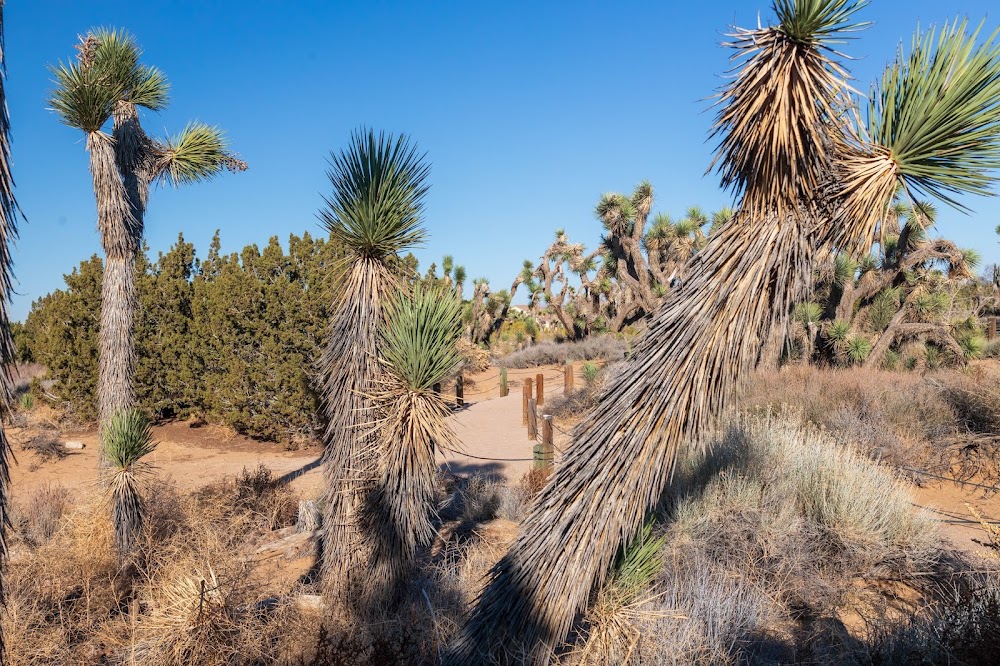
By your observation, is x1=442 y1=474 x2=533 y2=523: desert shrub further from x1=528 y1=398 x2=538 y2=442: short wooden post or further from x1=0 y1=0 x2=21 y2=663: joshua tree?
x1=0 y1=0 x2=21 y2=663: joshua tree

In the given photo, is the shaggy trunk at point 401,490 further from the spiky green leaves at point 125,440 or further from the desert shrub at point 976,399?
the desert shrub at point 976,399

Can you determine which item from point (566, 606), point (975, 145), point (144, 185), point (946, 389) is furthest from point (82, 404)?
point (946, 389)

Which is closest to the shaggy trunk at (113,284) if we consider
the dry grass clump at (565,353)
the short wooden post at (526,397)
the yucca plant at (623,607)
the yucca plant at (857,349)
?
the yucca plant at (623,607)

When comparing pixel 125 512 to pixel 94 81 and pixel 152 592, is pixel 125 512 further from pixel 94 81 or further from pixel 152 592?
pixel 94 81

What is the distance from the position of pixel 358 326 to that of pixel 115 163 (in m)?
4.47

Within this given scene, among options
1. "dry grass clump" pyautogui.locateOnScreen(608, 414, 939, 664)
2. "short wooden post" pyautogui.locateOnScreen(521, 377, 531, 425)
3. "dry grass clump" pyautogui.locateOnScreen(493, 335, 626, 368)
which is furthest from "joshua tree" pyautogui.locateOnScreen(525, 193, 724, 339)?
"dry grass clump" pyautogui.locateOnScreen(608, 414, 939, 664)

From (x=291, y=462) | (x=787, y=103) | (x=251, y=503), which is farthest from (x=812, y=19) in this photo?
(x=291, y=462)

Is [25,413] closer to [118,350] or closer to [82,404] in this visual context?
[82,404]

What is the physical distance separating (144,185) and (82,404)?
992 centimetres

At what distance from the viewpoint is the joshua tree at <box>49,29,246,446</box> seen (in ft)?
22.4

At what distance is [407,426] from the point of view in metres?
4.91

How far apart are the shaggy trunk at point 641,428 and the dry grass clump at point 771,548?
0.79 metres

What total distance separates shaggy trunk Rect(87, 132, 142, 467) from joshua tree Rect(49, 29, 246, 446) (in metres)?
0.01

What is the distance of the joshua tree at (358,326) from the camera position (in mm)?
5121
